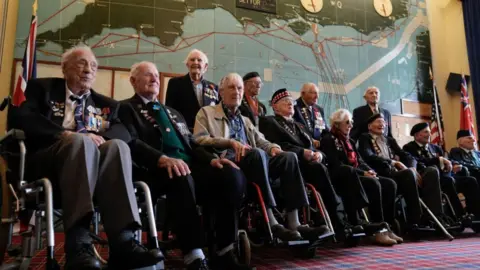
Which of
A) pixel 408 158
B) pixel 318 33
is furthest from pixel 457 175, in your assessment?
pixel 318 33

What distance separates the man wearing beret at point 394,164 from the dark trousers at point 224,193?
6.09ft

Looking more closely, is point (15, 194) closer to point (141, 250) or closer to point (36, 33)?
point (141, 250)

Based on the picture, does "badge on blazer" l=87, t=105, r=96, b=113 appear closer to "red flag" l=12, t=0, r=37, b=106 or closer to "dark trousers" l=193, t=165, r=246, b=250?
"dark trousers" l=193, t=165, r=246, b=250

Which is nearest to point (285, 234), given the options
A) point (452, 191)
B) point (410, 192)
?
point (410, 192)

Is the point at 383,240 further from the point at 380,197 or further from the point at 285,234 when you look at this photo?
the point at 285,234

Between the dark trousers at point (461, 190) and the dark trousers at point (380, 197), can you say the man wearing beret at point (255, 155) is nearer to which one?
→ the dark trousers at point (380, 197)

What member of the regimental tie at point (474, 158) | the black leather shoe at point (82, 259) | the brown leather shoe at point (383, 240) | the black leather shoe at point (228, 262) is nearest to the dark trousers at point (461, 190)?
the regimental tie at point (474, 158)

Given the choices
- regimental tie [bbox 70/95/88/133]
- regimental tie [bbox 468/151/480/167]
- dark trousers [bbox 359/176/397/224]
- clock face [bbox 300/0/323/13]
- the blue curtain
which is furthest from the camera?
the blue curtain

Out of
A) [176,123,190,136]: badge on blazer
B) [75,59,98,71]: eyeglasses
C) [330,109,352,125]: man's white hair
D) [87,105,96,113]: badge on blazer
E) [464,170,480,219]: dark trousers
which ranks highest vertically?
[75,59,98,71]: eyeglasses

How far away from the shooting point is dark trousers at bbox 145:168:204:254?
5.42ft

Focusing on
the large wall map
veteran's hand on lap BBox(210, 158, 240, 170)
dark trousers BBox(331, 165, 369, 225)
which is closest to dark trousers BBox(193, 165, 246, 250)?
veteran's hand on lap BBox(210, 158, 240, 170)

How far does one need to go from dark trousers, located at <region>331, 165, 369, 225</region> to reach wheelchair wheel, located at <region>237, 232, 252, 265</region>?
1.05 metres

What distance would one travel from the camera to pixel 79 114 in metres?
1.80

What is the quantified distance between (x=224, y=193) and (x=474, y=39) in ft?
18.3
